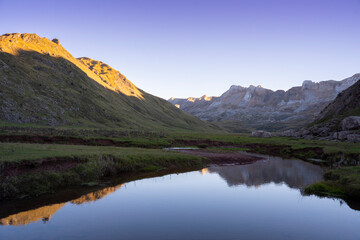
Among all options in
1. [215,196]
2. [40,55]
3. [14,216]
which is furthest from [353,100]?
[40,55]

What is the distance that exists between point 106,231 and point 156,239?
12.1 ft

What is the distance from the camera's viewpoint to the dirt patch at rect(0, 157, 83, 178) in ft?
80.6

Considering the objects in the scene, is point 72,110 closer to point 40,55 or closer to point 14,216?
point 40,55

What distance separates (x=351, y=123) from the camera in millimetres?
81938

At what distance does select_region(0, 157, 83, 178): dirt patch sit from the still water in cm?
444

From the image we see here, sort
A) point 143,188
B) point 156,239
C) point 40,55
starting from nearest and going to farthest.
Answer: point 156,239
point 143,188
point 40,55

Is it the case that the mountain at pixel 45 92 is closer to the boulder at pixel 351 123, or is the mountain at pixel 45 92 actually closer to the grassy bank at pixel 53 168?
the grassy bank at pixel 53 168

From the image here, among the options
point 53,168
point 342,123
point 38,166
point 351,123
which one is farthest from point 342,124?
point 38,166

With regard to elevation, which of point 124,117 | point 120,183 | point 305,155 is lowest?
point 305,155

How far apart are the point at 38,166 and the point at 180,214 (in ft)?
56.7

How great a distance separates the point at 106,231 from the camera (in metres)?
17.0

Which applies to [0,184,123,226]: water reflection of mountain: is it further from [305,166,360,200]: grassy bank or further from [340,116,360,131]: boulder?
[340,116,360,131]: boulder

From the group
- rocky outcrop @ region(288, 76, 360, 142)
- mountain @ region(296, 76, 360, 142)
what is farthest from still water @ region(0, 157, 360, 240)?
mountain @ region(296, 76, 360, 142)

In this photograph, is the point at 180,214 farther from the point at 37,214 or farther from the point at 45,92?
the point at 45,92
